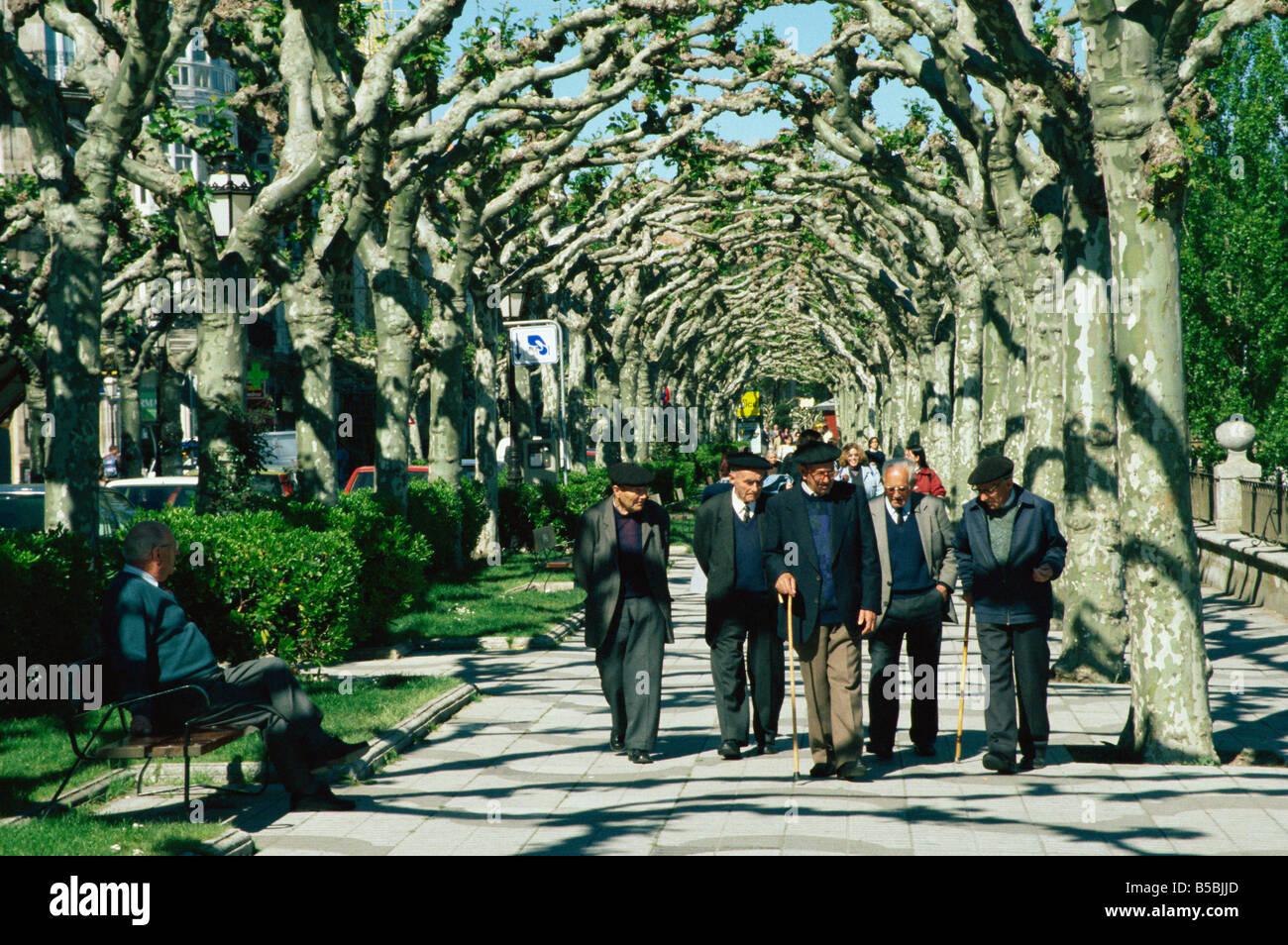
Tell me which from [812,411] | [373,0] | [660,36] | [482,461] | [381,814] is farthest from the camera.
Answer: [812,411]

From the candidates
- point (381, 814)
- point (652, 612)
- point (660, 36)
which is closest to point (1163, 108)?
point (652, 612)

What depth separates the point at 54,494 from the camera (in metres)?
10.7

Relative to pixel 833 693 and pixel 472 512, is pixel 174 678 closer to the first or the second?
pixel 833 693

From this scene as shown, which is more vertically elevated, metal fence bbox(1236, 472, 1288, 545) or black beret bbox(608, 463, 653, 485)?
black beret bbox(608, 463, 653, 485)

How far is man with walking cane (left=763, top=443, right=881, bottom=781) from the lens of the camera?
8.01 m

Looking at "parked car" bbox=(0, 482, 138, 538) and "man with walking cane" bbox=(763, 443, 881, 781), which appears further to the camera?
"parked car" bbox=(0, 482, 138, 538)

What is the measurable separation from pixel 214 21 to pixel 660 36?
547 centimetres

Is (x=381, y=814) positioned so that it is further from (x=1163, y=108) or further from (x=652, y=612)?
(x=1163, y=108)

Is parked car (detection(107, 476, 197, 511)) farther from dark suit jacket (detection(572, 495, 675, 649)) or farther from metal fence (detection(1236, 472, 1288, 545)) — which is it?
metal fence (detection(1236, 472, 1288, 545))

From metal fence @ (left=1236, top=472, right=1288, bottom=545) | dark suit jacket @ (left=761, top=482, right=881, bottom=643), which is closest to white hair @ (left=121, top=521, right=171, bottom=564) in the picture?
dark suit jacket @ (left=761, top=482, right=881, bottom=643)

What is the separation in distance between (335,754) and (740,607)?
2755mm

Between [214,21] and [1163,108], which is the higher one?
[214,21]

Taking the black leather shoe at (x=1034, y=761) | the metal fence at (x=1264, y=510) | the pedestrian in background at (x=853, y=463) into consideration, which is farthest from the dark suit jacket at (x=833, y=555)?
the metal fence at (x=1264, y=510)

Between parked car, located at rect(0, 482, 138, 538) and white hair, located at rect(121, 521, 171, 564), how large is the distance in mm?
8136
